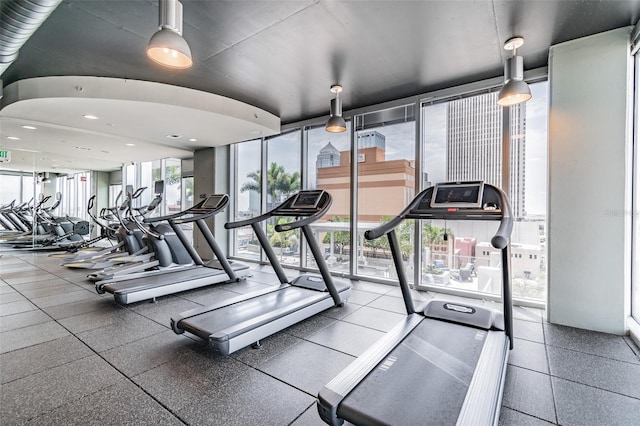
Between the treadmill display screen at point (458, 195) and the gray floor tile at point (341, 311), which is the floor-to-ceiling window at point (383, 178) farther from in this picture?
the treadmill display screen at point (458, 195)

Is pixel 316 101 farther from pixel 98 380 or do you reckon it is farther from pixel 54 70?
pixel 98 380

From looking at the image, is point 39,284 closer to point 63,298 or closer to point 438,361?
point 63,298

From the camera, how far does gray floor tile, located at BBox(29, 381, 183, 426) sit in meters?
1.82

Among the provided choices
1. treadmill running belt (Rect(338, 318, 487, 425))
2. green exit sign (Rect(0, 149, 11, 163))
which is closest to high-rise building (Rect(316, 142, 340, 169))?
→ treadmill running belt (Rect(338, 318, 487, 425))

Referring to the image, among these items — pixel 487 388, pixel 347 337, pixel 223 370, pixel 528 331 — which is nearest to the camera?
pixel 487 388

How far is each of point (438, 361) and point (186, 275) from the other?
3904 millimetres

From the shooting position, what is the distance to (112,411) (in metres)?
1.91

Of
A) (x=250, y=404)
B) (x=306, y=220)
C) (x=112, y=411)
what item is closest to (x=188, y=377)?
(x=112, y=411)

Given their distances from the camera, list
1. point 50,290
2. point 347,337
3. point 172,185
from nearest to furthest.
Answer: point 347,337, point 50,290, point 172,185

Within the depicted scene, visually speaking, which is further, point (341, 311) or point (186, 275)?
point (186, 275)

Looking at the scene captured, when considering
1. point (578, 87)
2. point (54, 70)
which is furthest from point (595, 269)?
point (54, 70)

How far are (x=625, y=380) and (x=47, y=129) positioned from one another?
8.76 metres

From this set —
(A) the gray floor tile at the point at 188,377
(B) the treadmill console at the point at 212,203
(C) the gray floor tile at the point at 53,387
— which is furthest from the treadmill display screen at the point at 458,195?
(B) the treadmill console at the point at 212,203

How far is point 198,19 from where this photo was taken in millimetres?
2941
